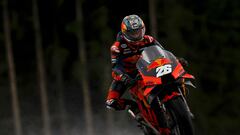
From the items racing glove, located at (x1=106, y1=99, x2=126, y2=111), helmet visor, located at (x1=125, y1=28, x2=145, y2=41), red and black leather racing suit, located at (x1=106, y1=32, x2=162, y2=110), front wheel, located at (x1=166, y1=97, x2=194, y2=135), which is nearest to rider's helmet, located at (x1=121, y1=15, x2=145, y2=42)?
helmet visor, located at (x1=125, y1=28, x2=145, y2=41)

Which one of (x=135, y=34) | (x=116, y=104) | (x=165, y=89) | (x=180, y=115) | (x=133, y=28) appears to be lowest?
(x=116, y=104)

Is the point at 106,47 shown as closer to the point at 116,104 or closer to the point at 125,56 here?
the point at 116,104

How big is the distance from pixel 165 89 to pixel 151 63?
1.49ft

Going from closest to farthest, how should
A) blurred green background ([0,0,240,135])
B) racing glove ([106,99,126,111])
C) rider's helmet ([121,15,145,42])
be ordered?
rider's helmet ([121,15,145,42]) → racing glove ([106,99,126,111]) → blurred green background ([0,0,240,135])

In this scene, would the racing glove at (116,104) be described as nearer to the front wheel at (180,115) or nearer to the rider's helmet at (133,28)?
the rider's helmet at (133,28)

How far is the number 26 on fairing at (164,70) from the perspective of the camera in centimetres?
878

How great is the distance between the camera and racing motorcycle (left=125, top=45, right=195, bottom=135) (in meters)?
8.77

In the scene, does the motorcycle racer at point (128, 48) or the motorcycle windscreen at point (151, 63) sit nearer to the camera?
the motorcycle windscreen at point (151, 63)

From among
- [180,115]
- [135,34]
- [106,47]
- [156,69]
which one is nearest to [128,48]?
[135,34]

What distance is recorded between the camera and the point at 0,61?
130 feet

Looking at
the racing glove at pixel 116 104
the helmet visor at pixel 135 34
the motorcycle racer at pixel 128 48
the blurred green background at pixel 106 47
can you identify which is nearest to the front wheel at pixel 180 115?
the motorcycle racer at pixel 128 48

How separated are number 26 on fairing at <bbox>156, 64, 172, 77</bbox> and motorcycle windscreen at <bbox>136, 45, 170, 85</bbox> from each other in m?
0.02

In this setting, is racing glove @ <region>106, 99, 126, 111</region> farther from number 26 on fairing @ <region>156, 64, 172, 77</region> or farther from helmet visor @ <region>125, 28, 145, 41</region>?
number 26 on fairing @ <region>156, 64, 172, 77</region>

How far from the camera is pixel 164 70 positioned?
28.9ft
